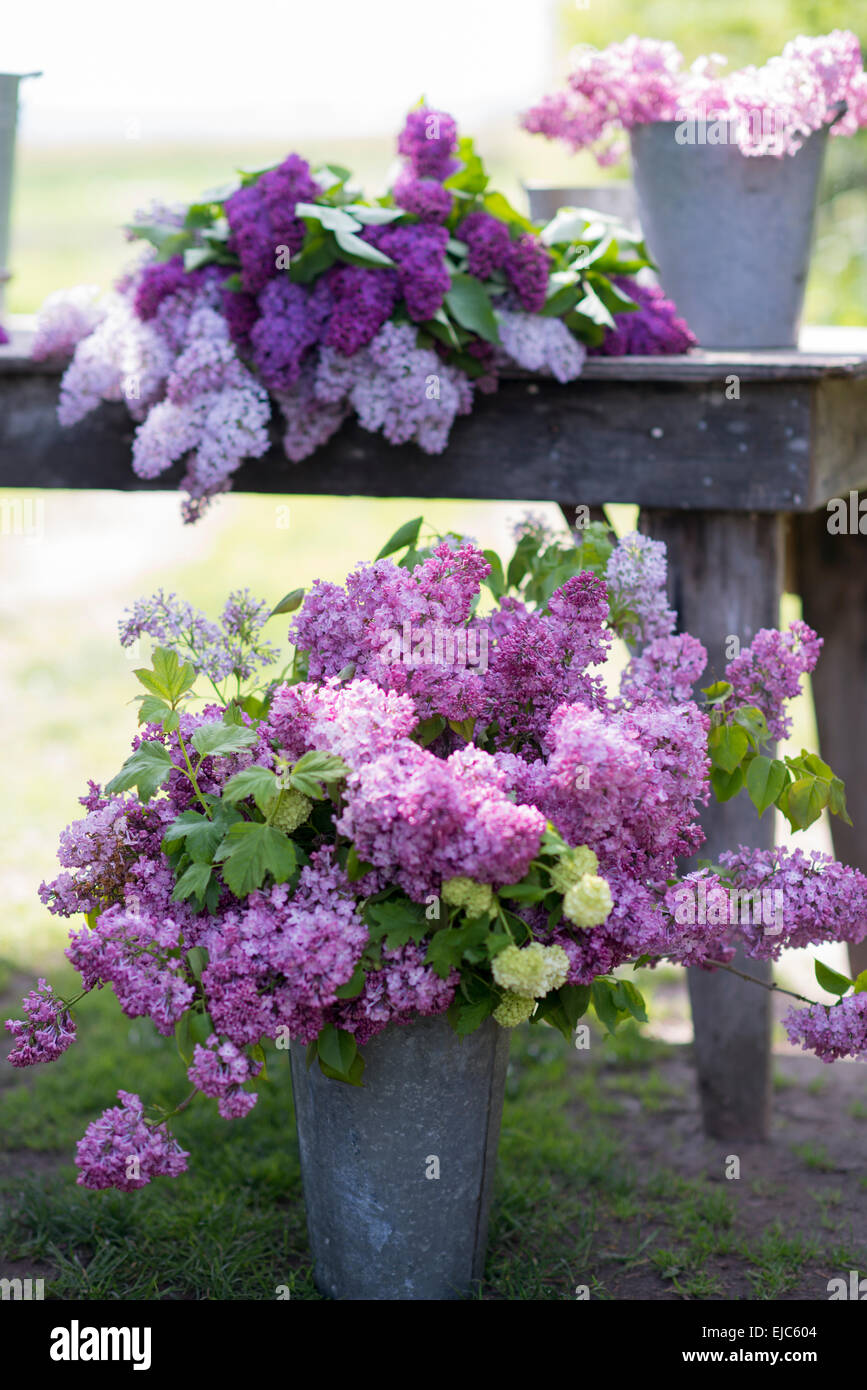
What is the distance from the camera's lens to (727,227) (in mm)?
2438

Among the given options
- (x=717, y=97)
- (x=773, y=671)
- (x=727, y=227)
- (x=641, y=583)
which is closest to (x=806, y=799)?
(x=773, y=671)

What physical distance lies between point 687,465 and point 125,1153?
137cm

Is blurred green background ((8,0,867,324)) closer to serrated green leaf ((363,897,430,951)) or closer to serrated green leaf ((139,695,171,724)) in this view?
serrated green leaf ((139,695,171,724))

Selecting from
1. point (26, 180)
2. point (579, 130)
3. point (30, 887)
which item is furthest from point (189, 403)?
point (26, 180)

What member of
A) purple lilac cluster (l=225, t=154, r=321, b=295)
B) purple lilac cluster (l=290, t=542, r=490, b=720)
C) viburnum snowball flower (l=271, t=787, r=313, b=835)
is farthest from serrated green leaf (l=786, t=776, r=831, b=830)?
purple lilac cluster (l=225, t=154, r=321, b=295)

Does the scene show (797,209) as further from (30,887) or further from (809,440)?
(30,887)

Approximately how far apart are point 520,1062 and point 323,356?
145cm

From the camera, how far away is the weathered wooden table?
2.20m

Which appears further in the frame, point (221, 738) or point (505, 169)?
point (505, 169)

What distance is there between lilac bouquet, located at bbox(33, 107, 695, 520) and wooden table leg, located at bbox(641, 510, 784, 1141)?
1.10 ft

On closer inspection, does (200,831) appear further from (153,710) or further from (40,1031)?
(40,1031)

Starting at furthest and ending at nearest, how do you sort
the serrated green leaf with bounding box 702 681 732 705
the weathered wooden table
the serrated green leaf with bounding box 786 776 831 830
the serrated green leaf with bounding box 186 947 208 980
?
1. the weathered wooden table
2. the serrated green leaf with bounding box 702 681 732 705
3. the serrated green leaf with bounding box 786 776 831 830
4. the serrated green leaf with bounding box 186 947 208 980

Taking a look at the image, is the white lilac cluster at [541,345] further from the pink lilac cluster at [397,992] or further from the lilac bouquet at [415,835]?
the pink lilac cluster at [397,992]
